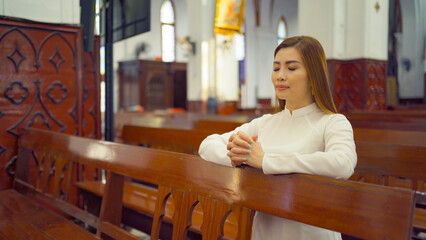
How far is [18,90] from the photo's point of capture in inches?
139

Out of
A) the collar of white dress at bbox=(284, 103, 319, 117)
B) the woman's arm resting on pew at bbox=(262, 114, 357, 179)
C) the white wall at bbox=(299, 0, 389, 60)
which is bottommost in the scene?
the woman's arm resting on pew at bbox=(262, 114, 357, 179)

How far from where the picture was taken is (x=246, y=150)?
4.73 ft

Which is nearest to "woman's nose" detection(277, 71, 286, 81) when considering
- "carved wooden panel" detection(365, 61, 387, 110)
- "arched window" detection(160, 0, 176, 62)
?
"carved wooden panel" detection(365, 61, 387, 110)

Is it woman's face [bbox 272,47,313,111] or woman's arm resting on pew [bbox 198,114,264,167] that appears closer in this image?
woman's face [bbox 272,47,313,111]

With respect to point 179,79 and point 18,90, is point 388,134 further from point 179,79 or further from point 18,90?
point 179,79

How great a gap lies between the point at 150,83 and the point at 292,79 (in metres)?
14.9

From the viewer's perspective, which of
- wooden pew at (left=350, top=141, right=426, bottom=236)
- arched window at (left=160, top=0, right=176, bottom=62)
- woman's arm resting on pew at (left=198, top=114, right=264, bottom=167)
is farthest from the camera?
arched window at (left=160, top=0, right=176, bottom=62)

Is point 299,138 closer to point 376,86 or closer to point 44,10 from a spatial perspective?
point 44,10

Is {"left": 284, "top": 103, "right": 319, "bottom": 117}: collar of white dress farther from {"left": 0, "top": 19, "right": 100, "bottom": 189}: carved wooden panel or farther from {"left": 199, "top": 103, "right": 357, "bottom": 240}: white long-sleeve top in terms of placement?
{"left": 0, "top": 19, "right": 100, "bottom": 189}: carved wooden panel

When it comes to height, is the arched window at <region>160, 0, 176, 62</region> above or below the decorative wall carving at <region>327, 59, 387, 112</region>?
above

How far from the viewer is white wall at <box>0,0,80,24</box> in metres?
3.46

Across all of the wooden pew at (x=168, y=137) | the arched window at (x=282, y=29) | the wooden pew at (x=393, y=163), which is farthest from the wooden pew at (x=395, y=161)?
the arched window at (x=282, y=29)

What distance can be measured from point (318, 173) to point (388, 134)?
1891 mm

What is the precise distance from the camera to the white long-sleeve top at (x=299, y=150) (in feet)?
4.41
